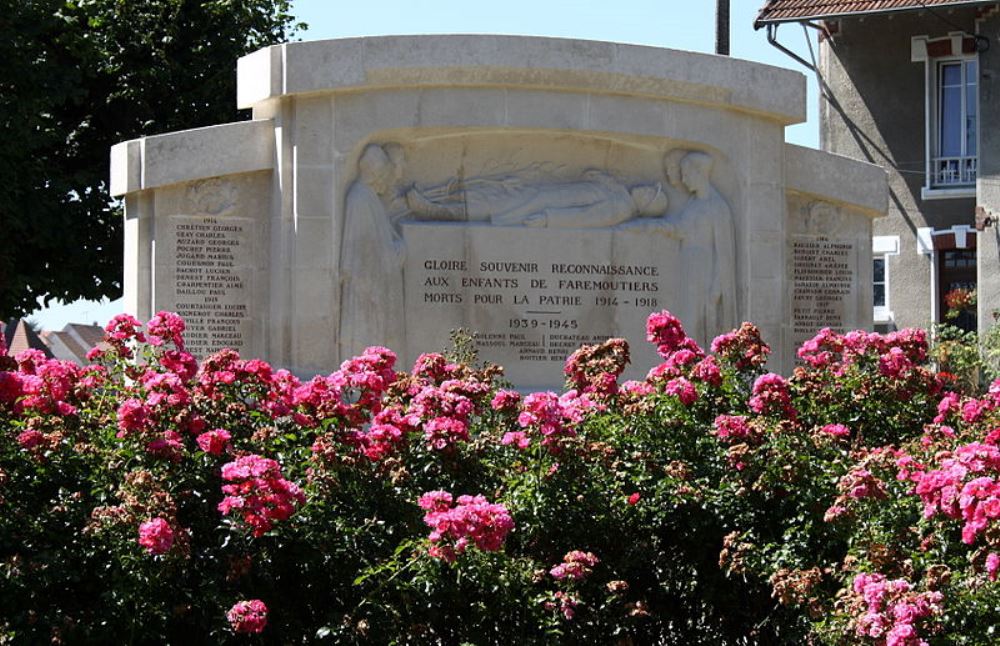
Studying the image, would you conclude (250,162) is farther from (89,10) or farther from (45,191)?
(89,10)

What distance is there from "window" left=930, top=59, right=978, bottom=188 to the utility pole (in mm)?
6670

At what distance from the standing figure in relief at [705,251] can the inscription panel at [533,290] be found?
159 mm

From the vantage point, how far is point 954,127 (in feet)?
90.9

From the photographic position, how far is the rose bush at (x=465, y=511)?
6.62m

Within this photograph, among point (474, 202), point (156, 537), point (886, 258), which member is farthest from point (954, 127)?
point (156, 537)

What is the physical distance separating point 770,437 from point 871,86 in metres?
21.3

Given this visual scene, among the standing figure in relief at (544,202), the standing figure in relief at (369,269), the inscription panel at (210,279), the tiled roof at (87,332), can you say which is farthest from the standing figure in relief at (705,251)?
the tiled roof at (87,332)

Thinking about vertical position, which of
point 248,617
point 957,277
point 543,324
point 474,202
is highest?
point 474,202

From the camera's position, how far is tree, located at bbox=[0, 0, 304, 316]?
22188 millimetres

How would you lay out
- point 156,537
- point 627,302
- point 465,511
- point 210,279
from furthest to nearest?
point 627,302, point 210,279, point 465,511, point 156,537

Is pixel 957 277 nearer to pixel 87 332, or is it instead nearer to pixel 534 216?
pixel 534 216

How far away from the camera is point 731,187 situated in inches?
553

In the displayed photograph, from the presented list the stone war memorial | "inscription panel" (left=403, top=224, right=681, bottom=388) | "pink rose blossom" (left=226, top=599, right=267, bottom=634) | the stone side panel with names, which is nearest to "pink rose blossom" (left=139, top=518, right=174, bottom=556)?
"pink rose blossom" (left=226, top=599, right=267, bottom=634)

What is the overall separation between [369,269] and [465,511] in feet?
21.5
